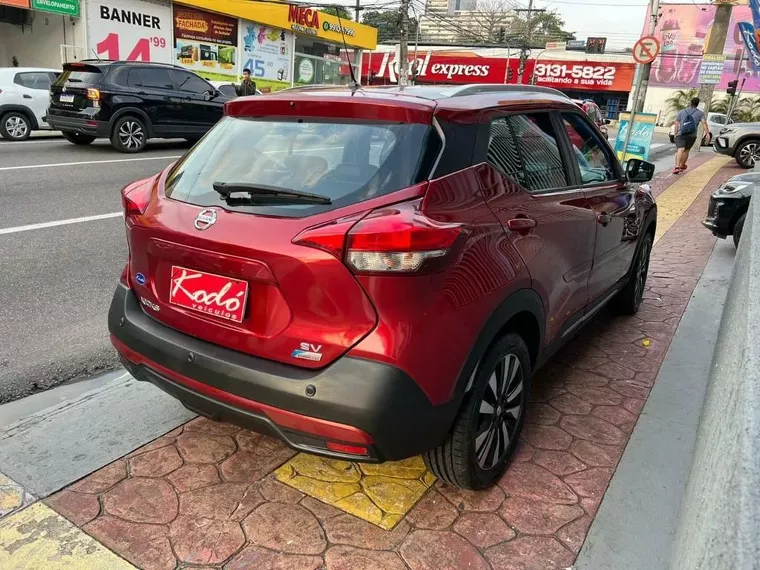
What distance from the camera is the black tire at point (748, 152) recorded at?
1562cm

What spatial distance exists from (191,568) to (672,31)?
195ft

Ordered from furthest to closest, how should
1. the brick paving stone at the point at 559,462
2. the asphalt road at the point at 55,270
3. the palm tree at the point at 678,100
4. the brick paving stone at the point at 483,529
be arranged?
the palm tree at the point at 678,100 < the asphalt road at the point at 55,270 < the brick paving stone at the point at 559,462 < the brick paving stone at the point at 483,529

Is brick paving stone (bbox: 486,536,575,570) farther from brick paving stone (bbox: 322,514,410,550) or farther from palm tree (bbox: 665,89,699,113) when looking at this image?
palm tree (bbox: 665,89,699,113)

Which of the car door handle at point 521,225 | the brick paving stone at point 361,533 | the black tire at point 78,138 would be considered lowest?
the brick paving stone at point 361,533

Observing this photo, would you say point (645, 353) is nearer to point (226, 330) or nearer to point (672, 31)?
point (226, 330)

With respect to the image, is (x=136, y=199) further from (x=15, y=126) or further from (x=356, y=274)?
(x=15, y=126)

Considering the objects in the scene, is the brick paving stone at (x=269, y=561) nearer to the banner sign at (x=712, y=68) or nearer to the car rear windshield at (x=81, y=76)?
the car rear windshield at (x=81, y=76)

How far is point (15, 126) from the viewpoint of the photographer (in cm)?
1336

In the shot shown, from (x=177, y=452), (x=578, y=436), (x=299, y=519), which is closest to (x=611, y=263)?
(x=578, y=436)

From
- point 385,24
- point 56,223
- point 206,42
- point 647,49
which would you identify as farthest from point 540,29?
point 56,223

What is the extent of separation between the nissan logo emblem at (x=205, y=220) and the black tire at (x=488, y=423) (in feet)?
3.93

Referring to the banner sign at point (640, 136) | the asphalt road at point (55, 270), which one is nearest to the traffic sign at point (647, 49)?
the banner sign at point (640, 136)

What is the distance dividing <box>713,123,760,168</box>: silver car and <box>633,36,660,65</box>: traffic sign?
5.98 meters

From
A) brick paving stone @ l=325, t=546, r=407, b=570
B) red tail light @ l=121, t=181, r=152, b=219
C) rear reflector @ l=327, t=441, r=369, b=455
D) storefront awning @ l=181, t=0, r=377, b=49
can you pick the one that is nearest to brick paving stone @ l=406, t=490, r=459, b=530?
brick paving stone @ l=325, t=546, r=407, b=570
